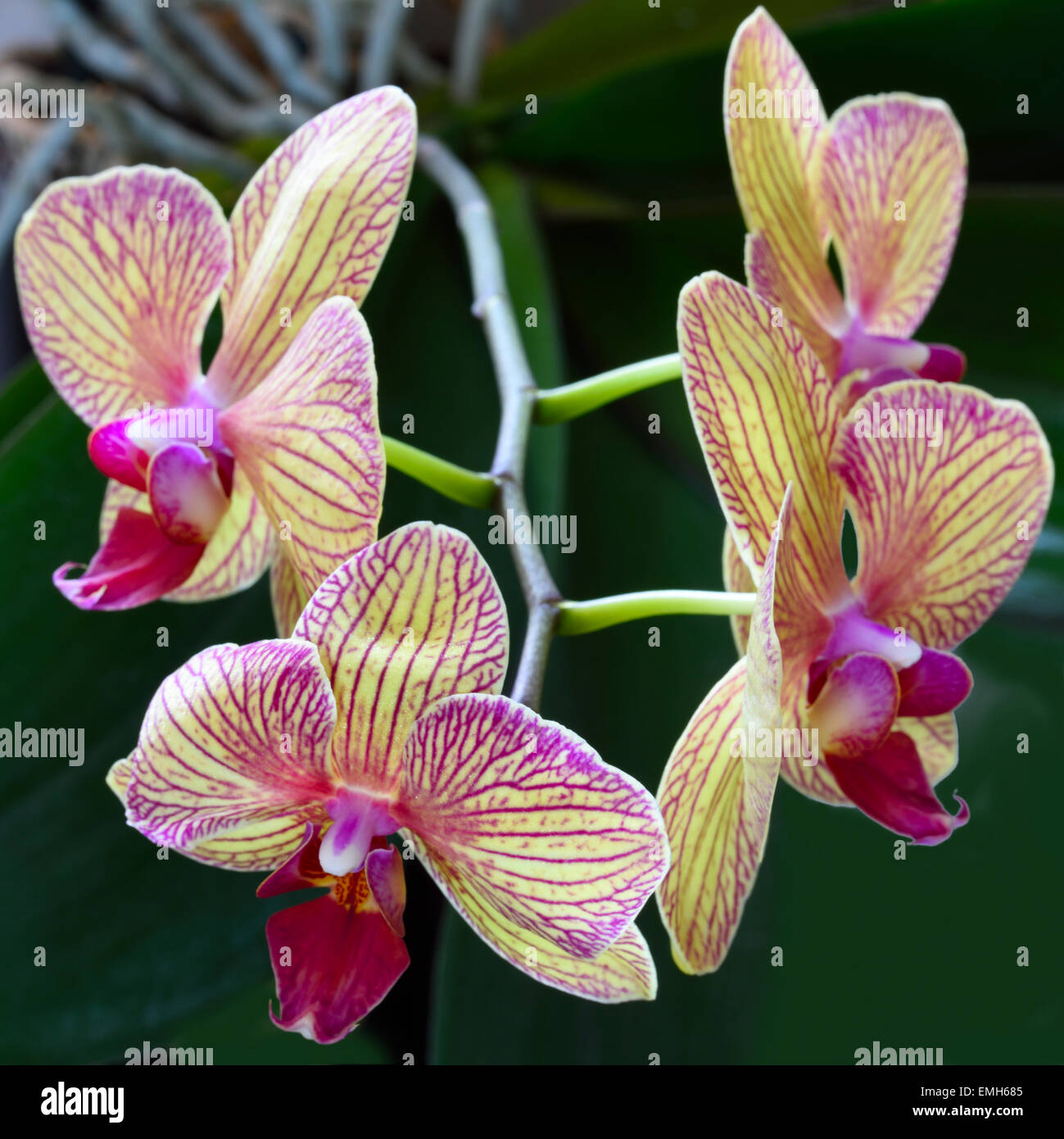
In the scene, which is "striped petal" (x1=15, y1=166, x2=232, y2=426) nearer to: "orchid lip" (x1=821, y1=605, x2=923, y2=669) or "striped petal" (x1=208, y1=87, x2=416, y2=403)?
"striped petal" (x1=208, y1=87, x2=416, y2=403)

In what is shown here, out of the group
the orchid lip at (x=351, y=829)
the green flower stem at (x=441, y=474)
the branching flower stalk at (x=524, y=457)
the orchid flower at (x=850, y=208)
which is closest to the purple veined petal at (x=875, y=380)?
the orchid flower at (x=850, y=208)

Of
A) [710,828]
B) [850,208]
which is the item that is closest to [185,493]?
[710,828]

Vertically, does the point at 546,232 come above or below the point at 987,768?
above

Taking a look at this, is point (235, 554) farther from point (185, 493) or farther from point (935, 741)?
point (935, 741)

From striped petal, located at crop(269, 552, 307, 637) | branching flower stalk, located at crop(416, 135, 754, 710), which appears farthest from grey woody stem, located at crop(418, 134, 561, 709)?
striped petal, located at crop(269, 552, 307, 637)
